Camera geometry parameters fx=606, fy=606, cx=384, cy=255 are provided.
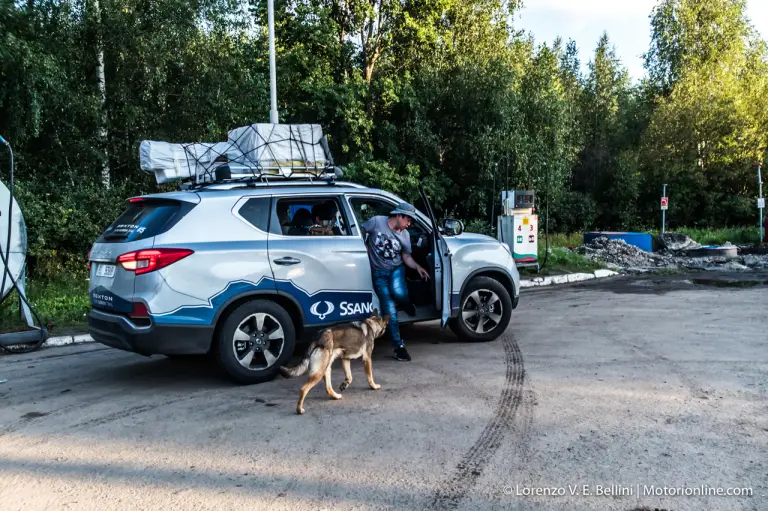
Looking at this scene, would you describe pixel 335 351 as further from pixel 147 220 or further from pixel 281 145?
pixel 281 145

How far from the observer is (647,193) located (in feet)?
132

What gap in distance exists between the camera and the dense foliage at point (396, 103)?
48.1 feet

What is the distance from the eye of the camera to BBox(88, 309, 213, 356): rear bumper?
5.41 meters

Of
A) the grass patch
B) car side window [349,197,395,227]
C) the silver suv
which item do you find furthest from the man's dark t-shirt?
the grass patch

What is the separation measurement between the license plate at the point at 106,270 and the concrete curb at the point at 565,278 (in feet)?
33.8

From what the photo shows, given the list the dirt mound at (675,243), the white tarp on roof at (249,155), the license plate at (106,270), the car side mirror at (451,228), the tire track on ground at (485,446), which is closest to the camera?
the tire track on ground at (485,446)

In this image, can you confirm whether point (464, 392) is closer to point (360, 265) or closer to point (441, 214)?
point (360, 265)

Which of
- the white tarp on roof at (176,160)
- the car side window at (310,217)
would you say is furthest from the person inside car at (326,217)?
the white tarp on roof at (176,160)

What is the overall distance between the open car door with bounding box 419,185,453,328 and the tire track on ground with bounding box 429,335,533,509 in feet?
3.08

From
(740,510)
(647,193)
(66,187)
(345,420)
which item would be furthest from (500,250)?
(647,193)

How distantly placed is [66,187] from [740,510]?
1492cm

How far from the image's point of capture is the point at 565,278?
50.5 ft

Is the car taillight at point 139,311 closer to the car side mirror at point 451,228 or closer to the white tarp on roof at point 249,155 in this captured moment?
the white tarp on roof at point 249,155

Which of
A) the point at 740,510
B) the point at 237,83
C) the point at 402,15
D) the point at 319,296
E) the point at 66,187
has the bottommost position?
the point at 740,510
